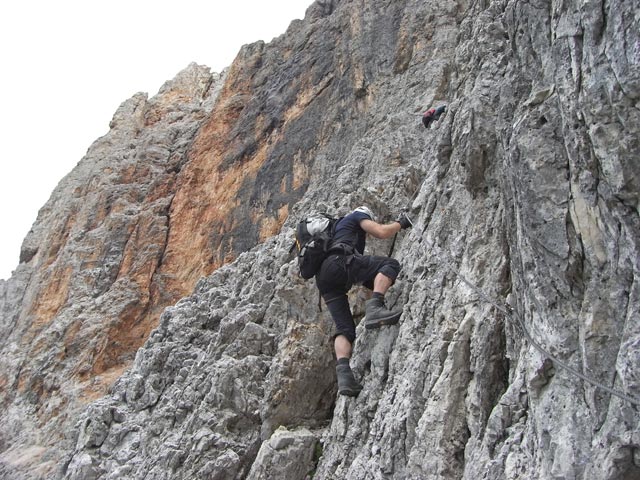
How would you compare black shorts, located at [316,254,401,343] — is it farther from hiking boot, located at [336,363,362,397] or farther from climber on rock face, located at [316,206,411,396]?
hiking boot, located at [336,363,362,397]

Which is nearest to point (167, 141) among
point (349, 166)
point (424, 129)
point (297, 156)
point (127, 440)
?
point (297, 156)

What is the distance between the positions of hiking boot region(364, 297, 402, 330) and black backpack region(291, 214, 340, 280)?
42.6 inches

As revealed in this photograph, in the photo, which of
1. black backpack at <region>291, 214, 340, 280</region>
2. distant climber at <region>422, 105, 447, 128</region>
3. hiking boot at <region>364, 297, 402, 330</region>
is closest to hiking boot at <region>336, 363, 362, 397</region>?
hiking boot at <region>364, 297, 402, 330</region>

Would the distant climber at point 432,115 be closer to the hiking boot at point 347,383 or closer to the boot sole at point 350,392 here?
the hiking boot at point 347,383

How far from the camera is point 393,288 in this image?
28.7ft

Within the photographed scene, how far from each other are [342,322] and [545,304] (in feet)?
13.1

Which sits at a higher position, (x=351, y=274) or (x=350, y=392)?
(x=351, y=274)

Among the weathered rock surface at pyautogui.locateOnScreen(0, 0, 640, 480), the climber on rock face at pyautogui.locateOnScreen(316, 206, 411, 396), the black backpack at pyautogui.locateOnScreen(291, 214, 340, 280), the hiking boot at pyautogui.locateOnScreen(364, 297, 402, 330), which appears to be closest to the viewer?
the weathered rock surface at pyautogui.locateOnScreen(0, 0, 640, 480)

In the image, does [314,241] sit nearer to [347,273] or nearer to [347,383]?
[347,273]

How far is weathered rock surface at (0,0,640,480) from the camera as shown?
15.6ft

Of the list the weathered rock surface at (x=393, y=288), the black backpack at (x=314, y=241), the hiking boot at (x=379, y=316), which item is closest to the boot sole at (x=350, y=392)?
the weathered rock surface at (x=393, y=288)

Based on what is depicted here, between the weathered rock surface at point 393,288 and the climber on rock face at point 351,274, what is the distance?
0.78 ft

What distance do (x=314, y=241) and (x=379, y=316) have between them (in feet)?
4.94

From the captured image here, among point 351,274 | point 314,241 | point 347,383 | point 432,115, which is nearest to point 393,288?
point 351,274
